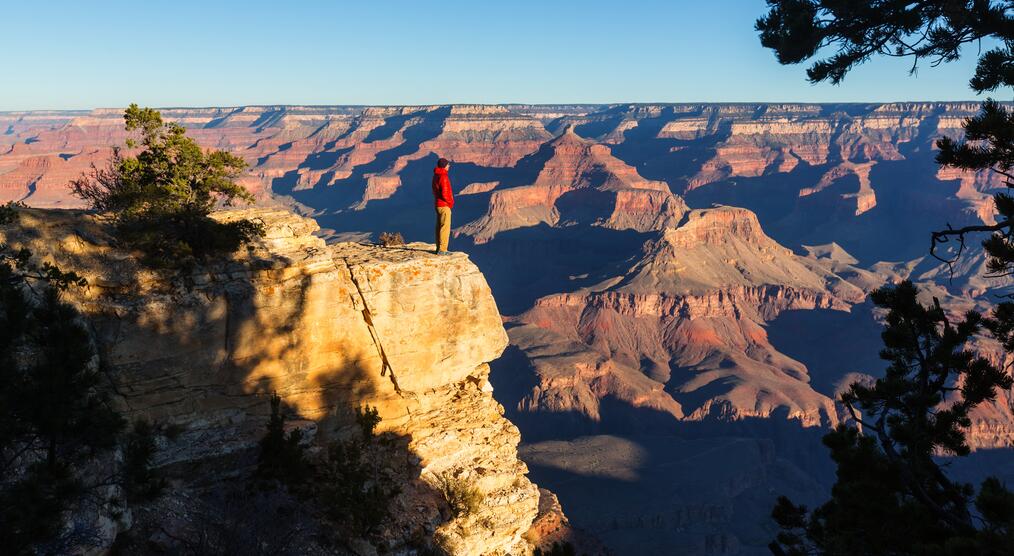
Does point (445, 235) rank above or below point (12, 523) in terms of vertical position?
above

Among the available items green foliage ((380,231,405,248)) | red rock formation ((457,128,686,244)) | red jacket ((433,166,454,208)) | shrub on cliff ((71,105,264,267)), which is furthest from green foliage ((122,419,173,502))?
red rock formation ((457,128,686,244))

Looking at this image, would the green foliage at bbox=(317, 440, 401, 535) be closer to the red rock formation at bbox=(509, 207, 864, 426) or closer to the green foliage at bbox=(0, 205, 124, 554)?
the green foliage at bbox=(0, 205, 124, 554)

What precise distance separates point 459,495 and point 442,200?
7.91 metres

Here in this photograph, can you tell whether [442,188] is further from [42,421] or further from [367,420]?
[42,421]

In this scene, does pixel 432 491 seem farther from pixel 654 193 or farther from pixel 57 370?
pixel 654 193

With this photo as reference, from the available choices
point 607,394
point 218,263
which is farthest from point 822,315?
point 218,263

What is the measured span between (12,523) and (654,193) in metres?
130

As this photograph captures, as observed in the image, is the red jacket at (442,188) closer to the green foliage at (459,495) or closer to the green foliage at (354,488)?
the green foliage at (354,488)

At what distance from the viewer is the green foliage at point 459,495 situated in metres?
16.5

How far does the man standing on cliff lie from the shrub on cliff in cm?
472

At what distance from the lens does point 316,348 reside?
14906 mm

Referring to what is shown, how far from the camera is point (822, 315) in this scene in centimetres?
9419

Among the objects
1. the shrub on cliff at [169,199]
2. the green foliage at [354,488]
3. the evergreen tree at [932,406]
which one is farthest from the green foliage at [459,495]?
the evergreen tree at [932,406]

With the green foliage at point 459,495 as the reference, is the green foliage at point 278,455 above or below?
above
